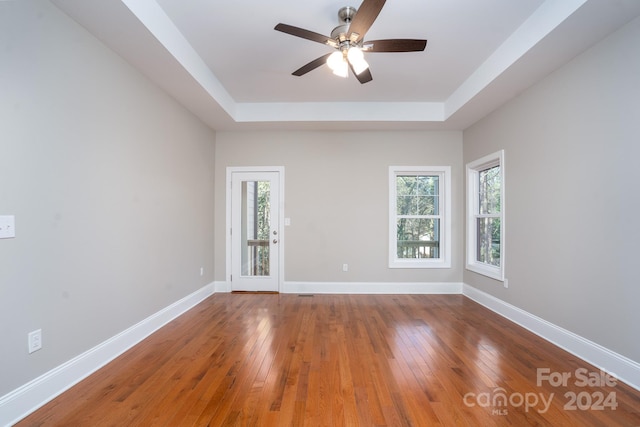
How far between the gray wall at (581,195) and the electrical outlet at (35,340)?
159 inches

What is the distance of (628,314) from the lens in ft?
6.84

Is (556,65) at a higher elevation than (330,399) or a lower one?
higher

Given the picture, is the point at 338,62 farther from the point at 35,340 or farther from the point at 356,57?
the point at 35,340

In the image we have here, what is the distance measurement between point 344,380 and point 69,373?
1957 mm

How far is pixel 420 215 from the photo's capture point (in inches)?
184

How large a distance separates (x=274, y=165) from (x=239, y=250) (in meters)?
1.49

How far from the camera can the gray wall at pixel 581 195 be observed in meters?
2.10

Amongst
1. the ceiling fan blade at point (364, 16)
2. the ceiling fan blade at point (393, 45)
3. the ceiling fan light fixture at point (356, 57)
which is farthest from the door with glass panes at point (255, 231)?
the ceiling fan blade at point (364, 16)

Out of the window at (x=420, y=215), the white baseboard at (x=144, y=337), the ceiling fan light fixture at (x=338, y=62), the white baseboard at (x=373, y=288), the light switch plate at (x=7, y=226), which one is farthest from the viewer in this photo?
the window at (x=420, y=215)

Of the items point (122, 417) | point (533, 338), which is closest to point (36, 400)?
point (122, 417)

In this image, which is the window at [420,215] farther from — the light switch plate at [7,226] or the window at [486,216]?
the light switch plate at [7,226]

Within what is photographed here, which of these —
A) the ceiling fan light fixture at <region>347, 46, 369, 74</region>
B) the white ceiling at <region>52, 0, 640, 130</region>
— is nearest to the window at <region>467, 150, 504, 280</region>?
the white ceiling at <region>52, 0, 640, 130</region>

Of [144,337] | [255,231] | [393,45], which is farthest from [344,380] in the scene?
[255,231]

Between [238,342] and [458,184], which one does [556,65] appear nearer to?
[458,184]
